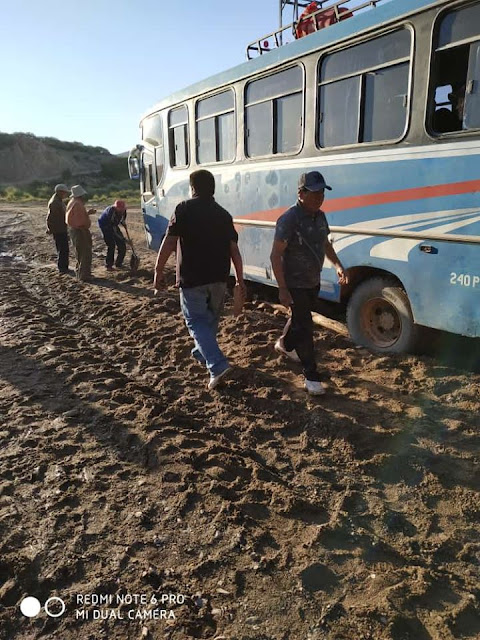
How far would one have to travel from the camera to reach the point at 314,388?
13.7 feet

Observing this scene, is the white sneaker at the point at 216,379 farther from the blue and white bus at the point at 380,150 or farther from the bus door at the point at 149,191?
the bus door at the point at 149,191

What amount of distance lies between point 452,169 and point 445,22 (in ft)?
3.83

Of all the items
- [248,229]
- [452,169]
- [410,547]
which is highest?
[452,169]

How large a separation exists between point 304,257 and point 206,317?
3.52ft

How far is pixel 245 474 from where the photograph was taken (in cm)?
321

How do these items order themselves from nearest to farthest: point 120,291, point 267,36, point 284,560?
point 284,560, point 267,36, point 120,291

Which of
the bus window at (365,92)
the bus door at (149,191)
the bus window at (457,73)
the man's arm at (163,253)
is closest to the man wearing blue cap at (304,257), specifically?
the man's arm at (163,253)

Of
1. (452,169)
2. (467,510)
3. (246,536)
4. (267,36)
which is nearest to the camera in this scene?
(246,536)

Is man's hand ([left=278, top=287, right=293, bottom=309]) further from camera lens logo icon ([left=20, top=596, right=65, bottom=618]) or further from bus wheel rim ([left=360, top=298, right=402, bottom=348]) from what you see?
camera lens logo icon ([left=20, top=596, right=65, bottom=618])

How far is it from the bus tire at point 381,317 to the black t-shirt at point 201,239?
1.56 metres

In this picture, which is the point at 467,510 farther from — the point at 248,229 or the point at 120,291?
the point at 120,291

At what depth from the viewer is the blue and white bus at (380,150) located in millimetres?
4004

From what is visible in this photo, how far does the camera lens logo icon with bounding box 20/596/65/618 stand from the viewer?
2.22 m

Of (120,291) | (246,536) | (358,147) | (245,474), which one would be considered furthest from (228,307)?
(246,536)
